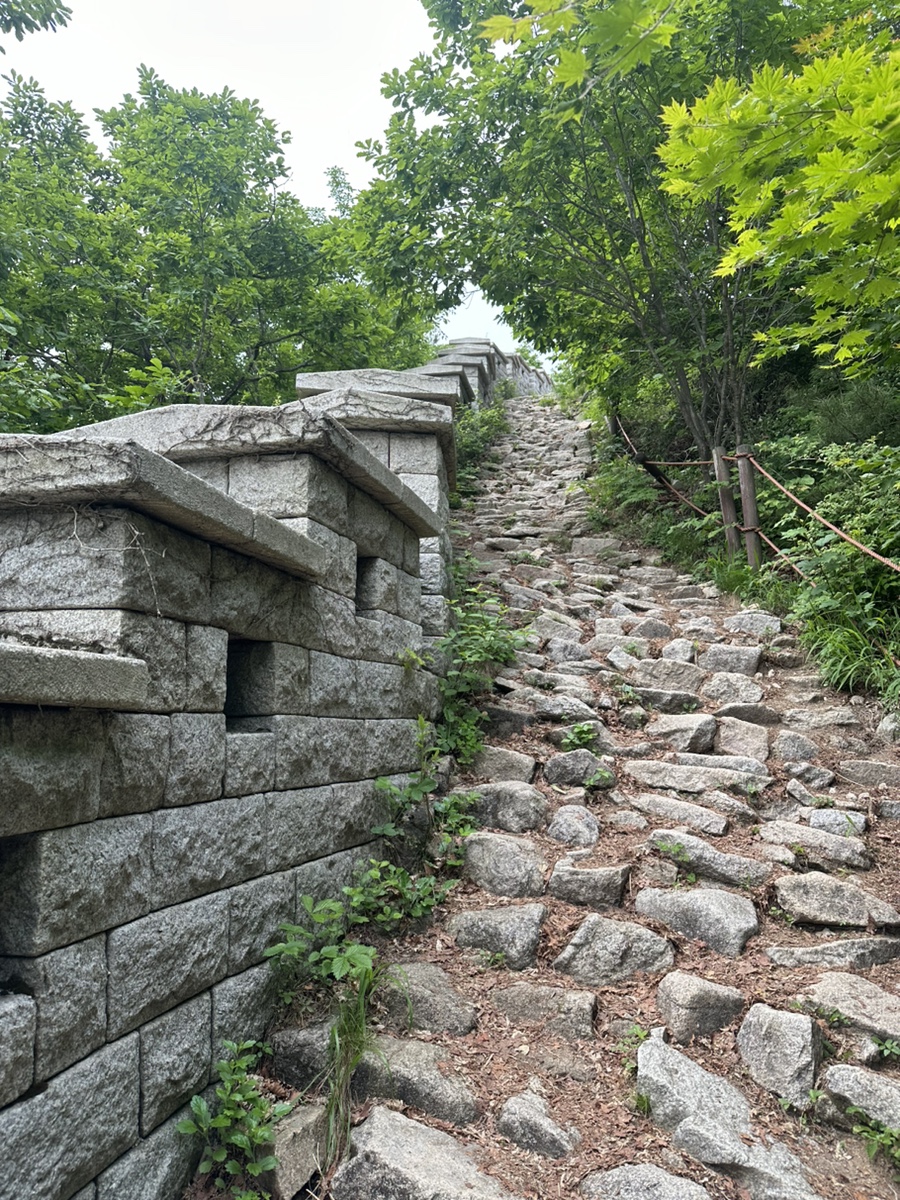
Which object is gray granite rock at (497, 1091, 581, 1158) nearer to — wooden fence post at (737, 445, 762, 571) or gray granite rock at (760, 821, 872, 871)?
gray granite rock at (760, 821, 872, 871)

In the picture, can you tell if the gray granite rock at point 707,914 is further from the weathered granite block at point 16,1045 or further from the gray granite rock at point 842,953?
the weathered granite block at point 16,1045

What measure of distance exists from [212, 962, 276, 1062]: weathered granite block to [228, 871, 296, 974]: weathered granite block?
0.04 m

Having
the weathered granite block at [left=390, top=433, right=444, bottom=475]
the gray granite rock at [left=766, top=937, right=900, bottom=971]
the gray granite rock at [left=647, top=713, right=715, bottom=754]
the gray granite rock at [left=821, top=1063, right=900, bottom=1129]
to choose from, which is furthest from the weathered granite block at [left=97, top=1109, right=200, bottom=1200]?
the weathered granite block at [left=390, top=433, right=444, bottom=475]

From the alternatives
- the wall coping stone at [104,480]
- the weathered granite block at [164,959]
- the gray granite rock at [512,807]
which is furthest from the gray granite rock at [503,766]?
the wall coping stone at [104,480]

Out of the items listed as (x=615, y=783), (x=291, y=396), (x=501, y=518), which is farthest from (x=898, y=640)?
(x=291, y=396)

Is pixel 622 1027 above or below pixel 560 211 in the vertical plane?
below

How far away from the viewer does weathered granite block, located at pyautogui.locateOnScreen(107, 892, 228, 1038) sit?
1793mm

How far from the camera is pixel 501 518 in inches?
358

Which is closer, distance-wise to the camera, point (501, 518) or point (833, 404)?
point (833, 404)

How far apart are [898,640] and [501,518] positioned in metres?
4.91

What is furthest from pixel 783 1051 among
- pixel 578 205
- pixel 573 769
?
pixel 578 205

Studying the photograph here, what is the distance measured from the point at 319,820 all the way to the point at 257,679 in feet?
2.01

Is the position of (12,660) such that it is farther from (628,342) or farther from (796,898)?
(628,342)

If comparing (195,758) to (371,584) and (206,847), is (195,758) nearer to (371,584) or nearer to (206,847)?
(206,847)
